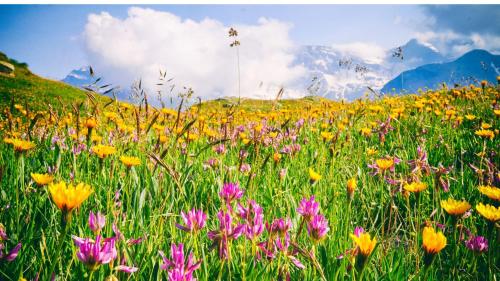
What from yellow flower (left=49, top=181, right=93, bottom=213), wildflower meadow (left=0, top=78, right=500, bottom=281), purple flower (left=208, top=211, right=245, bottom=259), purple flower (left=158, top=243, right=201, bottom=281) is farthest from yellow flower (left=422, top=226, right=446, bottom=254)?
yellow flower (left=49, top=181, right=93, bottom=213)

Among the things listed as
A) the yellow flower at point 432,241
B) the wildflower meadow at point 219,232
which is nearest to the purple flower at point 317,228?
the wildflower meadow at point 219,232

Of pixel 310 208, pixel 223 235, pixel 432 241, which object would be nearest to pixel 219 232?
pixel 223 235

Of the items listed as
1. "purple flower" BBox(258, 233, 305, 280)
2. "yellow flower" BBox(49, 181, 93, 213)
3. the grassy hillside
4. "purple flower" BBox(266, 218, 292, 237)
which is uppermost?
the grassy hillside

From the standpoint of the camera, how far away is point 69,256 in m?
1.46

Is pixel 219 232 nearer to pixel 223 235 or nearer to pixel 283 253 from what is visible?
pixel 223 235

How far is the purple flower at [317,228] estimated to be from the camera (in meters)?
1.19

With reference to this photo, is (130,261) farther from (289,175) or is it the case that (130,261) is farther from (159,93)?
(159,93)

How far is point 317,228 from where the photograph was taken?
1.20 metres

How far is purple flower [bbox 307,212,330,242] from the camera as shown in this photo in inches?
46.9

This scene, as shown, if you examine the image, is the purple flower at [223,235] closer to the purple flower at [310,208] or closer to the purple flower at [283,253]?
the purple flower at [283,253]

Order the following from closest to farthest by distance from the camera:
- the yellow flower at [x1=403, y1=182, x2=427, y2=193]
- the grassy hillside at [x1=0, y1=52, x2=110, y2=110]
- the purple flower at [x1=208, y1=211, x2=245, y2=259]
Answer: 1. the purple flower at [x1=208, y1=211, x2=245, y2=259]
2. the yellow flower at [x1=403, y1=182, x2=427, y2=193]
3. the grassy hillside at [x1=0, y1=52, x2=110, y2=110]

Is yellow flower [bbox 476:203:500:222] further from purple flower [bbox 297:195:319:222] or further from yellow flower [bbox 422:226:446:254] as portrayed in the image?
purple flower [bbox 297:195:319:222]

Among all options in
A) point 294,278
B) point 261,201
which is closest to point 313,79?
point 261,201

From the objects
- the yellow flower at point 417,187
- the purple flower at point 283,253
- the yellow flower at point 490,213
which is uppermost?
the yellow flower at point 417,187
